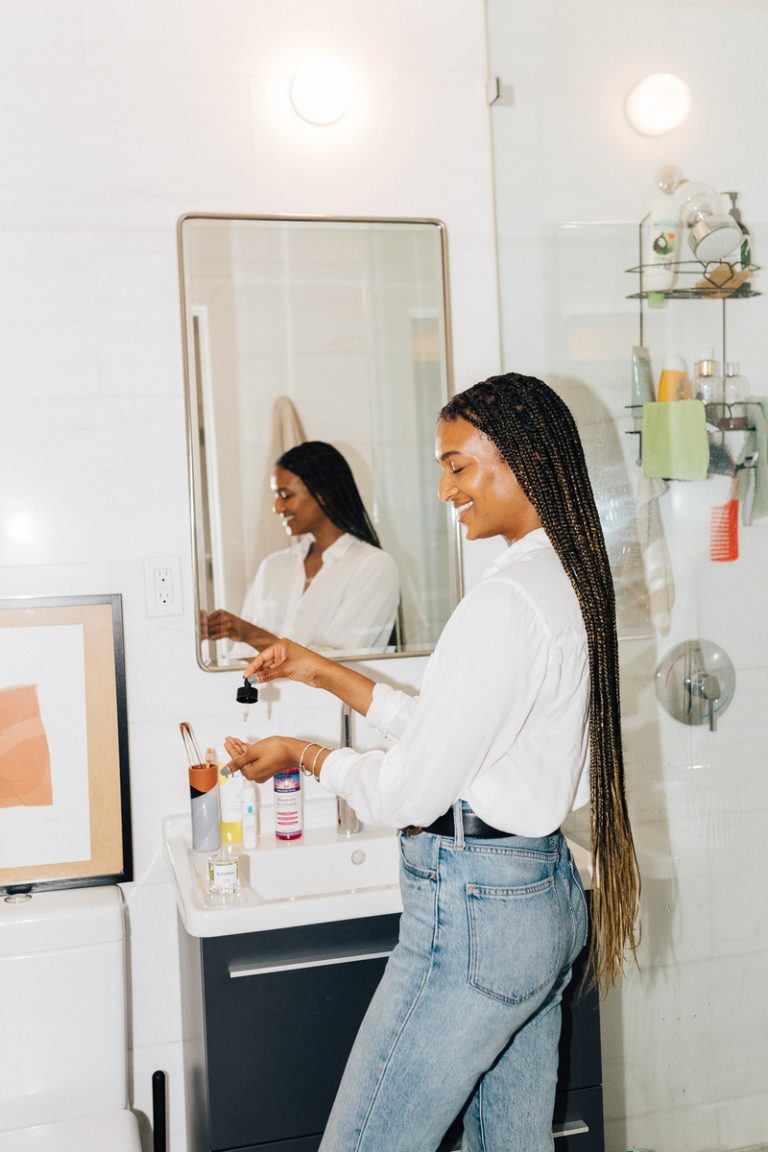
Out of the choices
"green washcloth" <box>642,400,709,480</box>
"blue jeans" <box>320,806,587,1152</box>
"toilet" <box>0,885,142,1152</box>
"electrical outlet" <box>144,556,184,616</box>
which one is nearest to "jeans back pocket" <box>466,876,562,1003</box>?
"blue jeans" <box>320,806,587,1152</box>

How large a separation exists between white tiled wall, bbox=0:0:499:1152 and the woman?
71 centimetres

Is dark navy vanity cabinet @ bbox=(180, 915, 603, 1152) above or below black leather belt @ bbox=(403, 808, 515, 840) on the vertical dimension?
below

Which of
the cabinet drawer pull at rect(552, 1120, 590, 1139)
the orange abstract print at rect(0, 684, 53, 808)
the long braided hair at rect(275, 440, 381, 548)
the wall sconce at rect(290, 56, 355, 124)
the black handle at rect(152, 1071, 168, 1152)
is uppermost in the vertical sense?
the wall sconce at rect(290, 56, 355, 124)

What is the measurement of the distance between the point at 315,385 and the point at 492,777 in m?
0.98

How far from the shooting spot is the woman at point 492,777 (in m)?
1.21

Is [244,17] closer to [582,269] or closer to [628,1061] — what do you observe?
[582,269]

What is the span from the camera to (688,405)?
1472 mm

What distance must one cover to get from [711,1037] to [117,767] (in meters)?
1.07

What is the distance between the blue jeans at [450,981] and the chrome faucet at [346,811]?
612 millimetres

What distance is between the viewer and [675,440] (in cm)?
153

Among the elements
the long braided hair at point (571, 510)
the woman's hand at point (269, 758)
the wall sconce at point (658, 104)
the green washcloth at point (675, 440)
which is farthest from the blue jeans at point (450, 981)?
the wall sconce at point (658, 104)

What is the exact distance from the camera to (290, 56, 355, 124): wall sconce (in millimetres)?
1962

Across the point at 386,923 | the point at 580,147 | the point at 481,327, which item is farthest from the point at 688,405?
the point at 386,923

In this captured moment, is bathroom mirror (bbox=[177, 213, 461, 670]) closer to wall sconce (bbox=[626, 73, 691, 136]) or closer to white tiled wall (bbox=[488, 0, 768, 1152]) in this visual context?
white tiled wall (bbox=[488, 0, 768, 1152])
